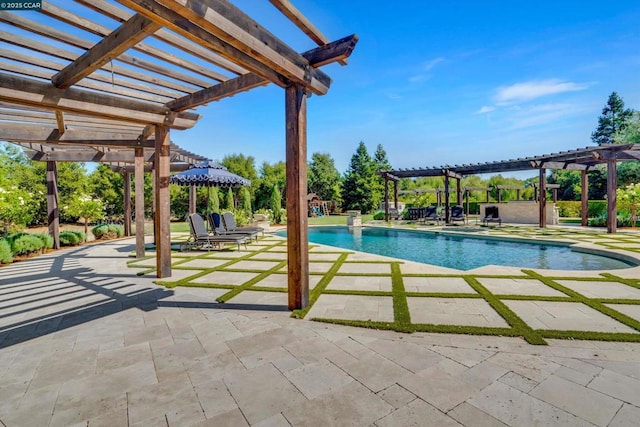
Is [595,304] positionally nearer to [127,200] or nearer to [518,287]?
[518,287]

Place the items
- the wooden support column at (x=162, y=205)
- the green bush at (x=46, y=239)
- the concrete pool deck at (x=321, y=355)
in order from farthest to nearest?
the green bush at (x=46, y=239) < the wooden support column at (x=162, y=205) < the concrete pool deck at (x=321, y=355)

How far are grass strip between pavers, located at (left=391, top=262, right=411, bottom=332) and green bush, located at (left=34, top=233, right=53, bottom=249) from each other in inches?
382

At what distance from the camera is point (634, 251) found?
23.3ft

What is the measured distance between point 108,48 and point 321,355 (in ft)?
11.3

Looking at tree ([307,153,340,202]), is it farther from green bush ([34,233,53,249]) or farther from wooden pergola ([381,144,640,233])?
green bush ([34,233,53,249])

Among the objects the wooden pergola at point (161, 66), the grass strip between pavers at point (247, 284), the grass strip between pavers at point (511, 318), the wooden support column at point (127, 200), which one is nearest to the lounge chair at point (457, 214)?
the grass strip between pavers at point (511, 318)

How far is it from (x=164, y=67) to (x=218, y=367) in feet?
11.9

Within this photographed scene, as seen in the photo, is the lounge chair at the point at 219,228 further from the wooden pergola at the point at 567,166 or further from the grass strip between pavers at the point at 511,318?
the wooden pergola at the point at 567,166

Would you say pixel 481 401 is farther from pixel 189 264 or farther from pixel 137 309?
pixel 189 264

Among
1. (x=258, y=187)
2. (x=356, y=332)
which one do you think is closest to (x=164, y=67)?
(x=356, y=332)

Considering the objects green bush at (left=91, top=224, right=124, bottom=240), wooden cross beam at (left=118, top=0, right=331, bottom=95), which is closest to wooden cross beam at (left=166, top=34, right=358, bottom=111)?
wooden cross beam at (left=118, top=0, right=331, bottom=95)

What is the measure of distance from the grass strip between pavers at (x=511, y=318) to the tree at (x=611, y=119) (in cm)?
4435

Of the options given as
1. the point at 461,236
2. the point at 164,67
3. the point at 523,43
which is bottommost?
the point at 461,236

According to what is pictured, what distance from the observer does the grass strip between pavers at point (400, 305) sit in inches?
122
